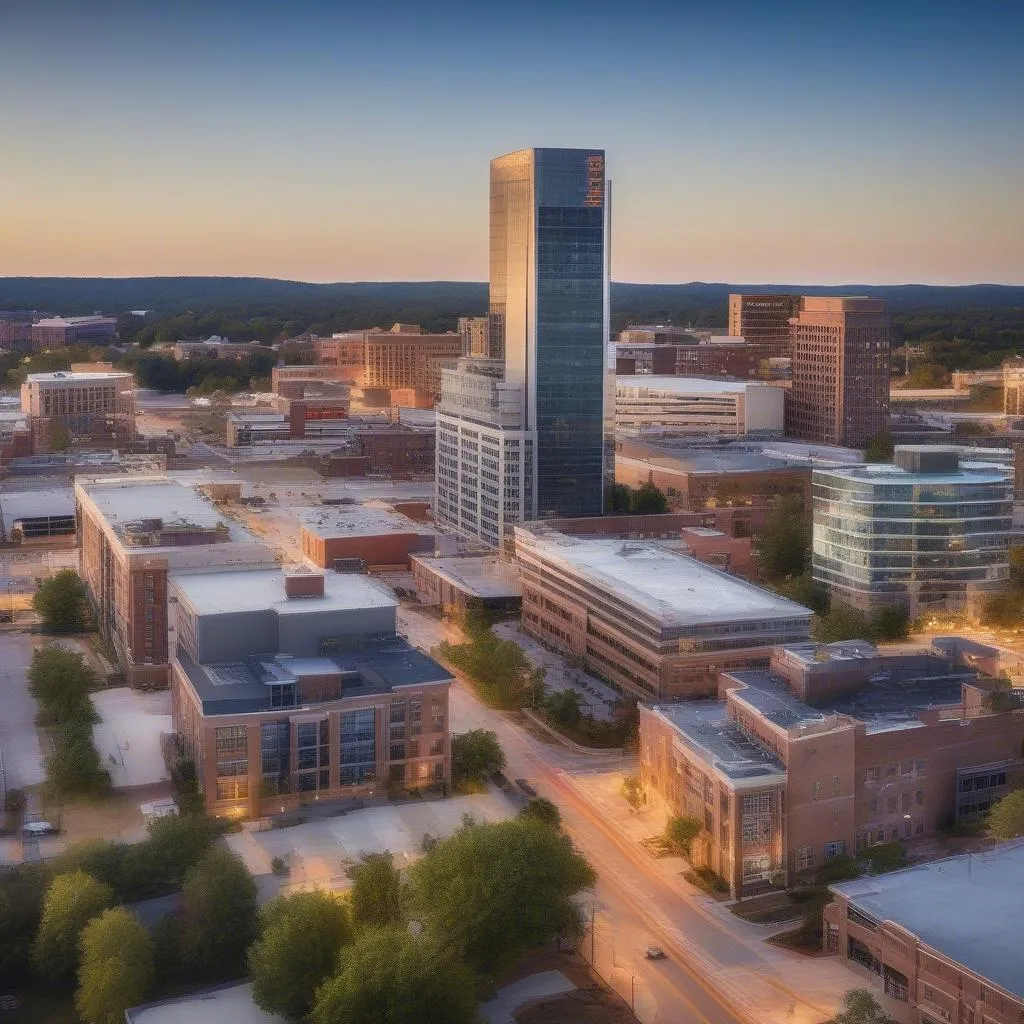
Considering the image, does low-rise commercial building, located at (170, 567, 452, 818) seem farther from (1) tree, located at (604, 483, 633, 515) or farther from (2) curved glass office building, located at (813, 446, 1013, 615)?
(1) tree, located at (604, 483, 633, 515)

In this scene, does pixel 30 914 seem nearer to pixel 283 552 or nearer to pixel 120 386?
pixel 283 552

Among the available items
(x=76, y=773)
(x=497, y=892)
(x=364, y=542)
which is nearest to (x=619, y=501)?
(x=364, y=542)

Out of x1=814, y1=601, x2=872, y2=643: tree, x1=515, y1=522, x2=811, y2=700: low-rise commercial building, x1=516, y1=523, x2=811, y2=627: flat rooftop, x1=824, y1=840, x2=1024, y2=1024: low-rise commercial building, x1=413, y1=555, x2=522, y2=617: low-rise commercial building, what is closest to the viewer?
x1=824, y1=840, x2=1024, y2=1024: low-rise commercial building

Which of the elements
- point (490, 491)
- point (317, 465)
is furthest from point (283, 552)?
point (317, 465)

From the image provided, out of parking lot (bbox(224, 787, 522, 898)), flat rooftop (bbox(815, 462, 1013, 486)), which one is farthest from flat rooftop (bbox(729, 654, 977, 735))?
flat rooftop (bbox(815, 462, 1013, 486))

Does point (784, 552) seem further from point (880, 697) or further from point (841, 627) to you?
point (880, 697)
